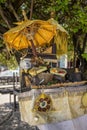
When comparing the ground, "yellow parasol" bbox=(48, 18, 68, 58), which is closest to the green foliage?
the ground

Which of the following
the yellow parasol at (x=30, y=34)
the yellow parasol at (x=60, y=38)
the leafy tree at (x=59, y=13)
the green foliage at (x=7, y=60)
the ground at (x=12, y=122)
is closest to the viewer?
the yellow parasol at (x=30, y=34)

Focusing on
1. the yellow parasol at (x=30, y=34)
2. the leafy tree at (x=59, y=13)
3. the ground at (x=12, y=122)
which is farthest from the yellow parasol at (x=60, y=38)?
the ground at (x=12, y=122)

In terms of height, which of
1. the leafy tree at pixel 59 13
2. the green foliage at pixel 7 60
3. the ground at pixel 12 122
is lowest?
the ground at pixel 12 122

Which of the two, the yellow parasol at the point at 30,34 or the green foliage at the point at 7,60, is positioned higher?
the yellow parasol at the point at 30,34

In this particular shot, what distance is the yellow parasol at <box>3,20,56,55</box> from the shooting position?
7.26 metres

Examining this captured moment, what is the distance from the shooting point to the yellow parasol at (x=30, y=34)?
726cm

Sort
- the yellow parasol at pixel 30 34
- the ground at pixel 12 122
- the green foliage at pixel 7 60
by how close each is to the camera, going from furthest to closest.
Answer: the green foliage at pixel 7 60
the ground at pixel 12 122
the yellow parasol at pixel 30 34

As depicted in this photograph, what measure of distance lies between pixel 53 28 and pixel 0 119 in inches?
240

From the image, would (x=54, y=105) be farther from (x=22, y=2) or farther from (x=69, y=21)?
(x=22, y=2)

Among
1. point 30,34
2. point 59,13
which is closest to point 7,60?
point 59,13

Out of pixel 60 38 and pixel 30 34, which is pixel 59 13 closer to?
pixel 60 38

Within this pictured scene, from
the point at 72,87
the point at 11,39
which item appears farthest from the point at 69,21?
the point at 72,87

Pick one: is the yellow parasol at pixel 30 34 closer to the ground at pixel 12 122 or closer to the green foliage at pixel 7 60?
the ground at pixel 12 122

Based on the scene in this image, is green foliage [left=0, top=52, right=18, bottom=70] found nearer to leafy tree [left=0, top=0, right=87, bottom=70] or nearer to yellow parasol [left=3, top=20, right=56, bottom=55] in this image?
leafy tree [left=0, top=0, right=87, bottom=70]
